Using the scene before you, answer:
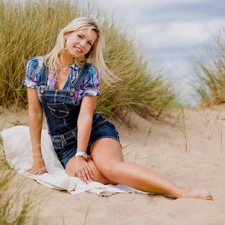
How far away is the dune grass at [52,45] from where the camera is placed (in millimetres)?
4516

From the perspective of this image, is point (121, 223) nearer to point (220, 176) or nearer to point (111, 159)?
point (111, 159)

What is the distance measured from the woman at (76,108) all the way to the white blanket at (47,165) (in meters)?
0.05

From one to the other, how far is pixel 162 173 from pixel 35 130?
1.04 metres

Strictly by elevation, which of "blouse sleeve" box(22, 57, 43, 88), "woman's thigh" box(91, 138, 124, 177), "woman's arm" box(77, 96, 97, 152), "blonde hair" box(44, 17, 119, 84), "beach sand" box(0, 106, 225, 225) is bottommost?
"beach sand" box(0, 106, 225, 225)

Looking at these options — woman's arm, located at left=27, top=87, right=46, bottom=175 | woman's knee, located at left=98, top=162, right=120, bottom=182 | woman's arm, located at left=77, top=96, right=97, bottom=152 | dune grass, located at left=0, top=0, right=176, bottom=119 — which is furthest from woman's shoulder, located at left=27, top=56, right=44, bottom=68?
dune grass, located at left=0, top=0, right=176, bottom=119

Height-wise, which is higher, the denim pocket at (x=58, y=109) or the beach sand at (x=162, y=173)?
the denim pocket at (x=58, y=109)

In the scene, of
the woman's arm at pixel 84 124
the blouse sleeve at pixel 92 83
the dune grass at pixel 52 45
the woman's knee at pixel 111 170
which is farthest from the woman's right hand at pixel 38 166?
the dune grass at pixel 52 45

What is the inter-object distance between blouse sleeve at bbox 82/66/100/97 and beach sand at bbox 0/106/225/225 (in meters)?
0.63

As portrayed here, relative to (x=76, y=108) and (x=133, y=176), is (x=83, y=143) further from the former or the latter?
(x=133, y=176)

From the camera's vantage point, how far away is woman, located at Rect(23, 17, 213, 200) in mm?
3129

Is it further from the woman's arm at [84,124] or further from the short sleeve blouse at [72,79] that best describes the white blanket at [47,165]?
the short sleeve blouse at [72,79]

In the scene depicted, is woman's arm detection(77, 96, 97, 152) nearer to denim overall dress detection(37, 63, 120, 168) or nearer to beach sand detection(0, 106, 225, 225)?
denim overall dress detection(37, 63, 120, 168)

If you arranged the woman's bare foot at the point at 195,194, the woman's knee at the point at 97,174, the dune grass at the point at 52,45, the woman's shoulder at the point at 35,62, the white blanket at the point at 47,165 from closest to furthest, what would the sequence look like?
the woman's bare foot at the point at 195,194 < the white blanket at the point at 47,165 < the woman's knee at the point at 97,174 < the woman's shoulder at the point at 35,62 < the dune grass at the point at 52,45

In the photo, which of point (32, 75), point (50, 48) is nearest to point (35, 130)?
point (32, 75)
